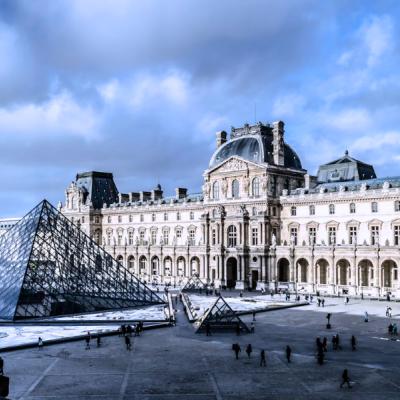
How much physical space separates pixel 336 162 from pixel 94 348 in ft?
166

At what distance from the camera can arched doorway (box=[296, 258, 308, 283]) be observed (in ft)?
214

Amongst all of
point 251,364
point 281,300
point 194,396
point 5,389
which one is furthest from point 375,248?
point 5,389

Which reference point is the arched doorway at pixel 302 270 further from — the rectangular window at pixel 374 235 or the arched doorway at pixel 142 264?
the arched doorway at pixel 142 264

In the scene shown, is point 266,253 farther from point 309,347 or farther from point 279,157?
point 309,347

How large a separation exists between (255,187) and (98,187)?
37459 mm

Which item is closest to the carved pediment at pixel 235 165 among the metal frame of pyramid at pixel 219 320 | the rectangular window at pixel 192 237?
the rectangular window at pixel 192 237

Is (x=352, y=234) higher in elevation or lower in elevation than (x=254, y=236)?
lower

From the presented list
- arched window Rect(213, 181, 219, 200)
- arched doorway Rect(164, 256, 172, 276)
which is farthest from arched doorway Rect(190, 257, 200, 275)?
arched window Rect(213, 181, 219, 200)

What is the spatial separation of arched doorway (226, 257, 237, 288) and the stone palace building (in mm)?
120

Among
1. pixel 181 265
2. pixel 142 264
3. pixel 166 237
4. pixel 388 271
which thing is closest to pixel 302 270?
pixel 388 271

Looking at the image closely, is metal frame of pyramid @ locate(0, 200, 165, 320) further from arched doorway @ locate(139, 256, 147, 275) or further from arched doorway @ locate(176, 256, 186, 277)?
arched doorway @ locate(139, 256, 147, 275)

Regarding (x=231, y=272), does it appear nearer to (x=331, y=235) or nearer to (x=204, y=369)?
(x=331, y=235)

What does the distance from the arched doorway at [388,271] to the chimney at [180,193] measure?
34759mm

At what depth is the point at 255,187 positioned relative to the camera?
226 ft
